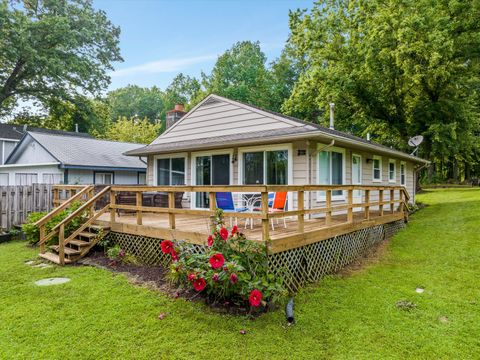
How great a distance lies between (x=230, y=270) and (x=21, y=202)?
28.1 ft

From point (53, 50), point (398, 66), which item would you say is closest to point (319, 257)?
point (398, 66)

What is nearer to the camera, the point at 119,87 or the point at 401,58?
the point at 401,58

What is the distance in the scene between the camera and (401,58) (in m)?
14.8

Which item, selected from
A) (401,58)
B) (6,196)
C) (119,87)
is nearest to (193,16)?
(401,58)

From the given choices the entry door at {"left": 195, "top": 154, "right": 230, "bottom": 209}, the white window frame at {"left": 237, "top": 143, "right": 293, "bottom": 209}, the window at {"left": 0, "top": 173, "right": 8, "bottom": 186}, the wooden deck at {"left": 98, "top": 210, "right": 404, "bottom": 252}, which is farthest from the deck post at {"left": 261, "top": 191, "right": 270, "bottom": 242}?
the window at {"left": 0, "top": 173, "right": 8, "bottom": 186}

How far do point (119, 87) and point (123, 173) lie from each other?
133 ft

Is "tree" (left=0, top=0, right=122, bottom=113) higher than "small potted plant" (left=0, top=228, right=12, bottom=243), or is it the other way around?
"tree" (left=0, top=0, right=122, bottom=113)

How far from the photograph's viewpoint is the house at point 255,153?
25.1 feet

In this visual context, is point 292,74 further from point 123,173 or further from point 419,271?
point 419,271

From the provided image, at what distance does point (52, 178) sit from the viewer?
1409cm

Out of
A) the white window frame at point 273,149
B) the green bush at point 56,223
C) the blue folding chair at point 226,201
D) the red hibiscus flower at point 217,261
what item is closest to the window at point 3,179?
the green bush at point 56,223

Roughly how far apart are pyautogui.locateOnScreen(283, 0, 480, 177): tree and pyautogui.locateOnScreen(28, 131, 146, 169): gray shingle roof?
10692 millimetres

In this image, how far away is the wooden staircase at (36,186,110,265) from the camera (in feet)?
21.1

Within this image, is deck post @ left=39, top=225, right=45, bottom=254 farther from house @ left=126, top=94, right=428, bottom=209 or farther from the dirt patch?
house @ left=126, top=94, right=428, bottom=209
